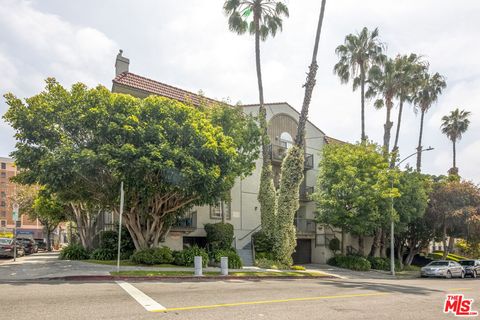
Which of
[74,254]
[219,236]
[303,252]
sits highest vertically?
[219,236]

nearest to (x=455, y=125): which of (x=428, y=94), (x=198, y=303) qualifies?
(x=428, y=94)

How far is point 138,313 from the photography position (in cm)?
830

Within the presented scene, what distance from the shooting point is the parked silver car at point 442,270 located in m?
27.5

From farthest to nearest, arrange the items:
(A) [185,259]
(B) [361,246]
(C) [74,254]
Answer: (B) [361,246] → (C) [74,254] → (A) [185,259]

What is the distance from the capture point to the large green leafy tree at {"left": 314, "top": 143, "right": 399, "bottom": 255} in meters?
27.8

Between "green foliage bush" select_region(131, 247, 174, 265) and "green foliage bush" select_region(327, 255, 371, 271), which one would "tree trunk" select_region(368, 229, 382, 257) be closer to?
"green foliage bush" select_region(327, 255, 371, 271)

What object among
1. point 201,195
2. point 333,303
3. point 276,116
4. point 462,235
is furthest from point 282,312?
point 462,235

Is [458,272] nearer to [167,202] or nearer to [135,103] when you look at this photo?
[167,202]

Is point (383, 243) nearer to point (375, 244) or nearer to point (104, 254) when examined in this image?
point (375, 244)

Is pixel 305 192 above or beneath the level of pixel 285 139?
beneath

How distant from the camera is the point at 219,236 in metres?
24.8

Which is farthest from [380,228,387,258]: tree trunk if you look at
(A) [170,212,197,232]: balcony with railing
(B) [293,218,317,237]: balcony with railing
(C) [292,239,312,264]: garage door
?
(A) [170,212,197,232]: balcony with railing

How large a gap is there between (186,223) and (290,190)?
671 cm

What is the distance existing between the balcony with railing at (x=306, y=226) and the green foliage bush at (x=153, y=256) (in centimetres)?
1382
